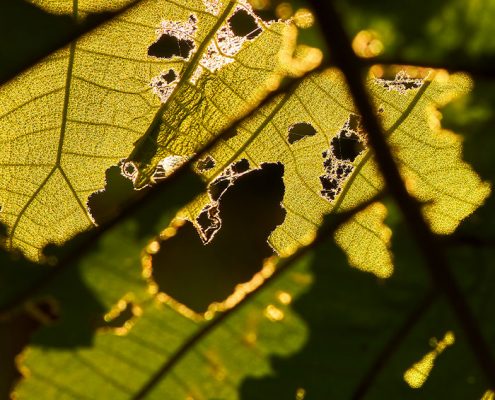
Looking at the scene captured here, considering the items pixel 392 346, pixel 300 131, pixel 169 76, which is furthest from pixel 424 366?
pixel 169 76

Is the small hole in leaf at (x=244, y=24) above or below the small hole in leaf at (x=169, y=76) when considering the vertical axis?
above

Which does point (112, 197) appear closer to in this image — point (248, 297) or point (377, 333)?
point (248, 297)

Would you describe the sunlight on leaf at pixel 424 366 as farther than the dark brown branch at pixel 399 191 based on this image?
Yes

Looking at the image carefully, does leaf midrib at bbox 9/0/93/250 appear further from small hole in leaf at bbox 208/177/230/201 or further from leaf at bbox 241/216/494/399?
leaf at bbox 241/216/494/399

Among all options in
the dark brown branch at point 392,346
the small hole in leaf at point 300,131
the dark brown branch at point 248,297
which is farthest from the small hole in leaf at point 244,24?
the dark brown branch at point 392,346

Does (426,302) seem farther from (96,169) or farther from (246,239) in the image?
(96,169)

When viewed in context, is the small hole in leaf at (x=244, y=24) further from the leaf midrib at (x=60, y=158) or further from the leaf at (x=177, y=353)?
the leaf at (x=177, y=353)

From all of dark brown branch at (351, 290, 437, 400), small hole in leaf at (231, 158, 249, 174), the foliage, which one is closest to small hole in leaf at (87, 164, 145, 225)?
the foliage
